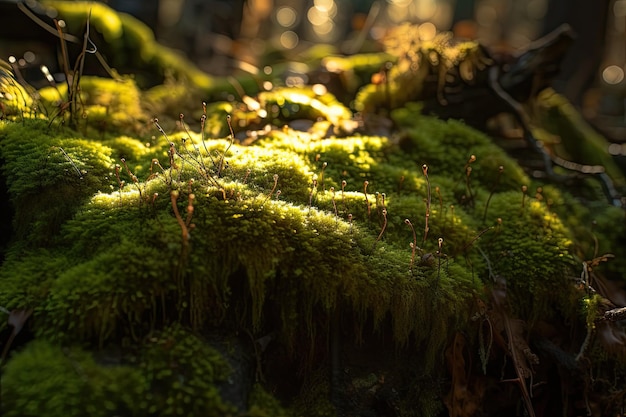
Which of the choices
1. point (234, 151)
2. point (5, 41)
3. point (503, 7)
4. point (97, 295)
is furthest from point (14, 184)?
point (503, 7)

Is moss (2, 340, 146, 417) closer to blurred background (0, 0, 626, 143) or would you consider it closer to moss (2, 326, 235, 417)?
moss (2, 326, 235, 417)

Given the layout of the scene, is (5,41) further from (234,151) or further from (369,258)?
(369,258)

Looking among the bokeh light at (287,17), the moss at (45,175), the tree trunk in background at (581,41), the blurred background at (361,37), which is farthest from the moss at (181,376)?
the bokeh light at (287,17)

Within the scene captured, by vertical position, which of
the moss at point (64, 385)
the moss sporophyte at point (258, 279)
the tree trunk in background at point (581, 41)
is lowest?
the moss at point (64, 385)

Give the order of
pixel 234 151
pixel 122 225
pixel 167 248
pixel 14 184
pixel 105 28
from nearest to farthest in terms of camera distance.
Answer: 1. pixel 167 248
2. pixel 122 225
3. pixel 14 184
4. pixel 234 151
5. pixel 105 28

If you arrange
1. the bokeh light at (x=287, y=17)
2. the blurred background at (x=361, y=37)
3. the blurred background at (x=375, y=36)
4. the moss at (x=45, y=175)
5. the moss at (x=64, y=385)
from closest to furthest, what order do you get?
1. the moss at (x=64, y=385)
2. the moss at (x=45, y=175)
3. the blurred background at (x=361, y=37)
4. the blurred background at (x=375, y=36)
5. the bokeh light at (x=287, y=17)

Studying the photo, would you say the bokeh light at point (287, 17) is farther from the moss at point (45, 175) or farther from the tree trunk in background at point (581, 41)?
the moss at point (45, 175)

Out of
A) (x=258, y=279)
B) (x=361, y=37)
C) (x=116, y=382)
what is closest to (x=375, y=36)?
(x=361, y=37)

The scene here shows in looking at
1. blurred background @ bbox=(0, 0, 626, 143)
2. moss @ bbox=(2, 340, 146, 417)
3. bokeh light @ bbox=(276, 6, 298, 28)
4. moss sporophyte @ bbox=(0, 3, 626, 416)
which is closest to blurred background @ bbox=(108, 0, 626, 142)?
blurred background @ bbox=(0, 0, 626, 143)
